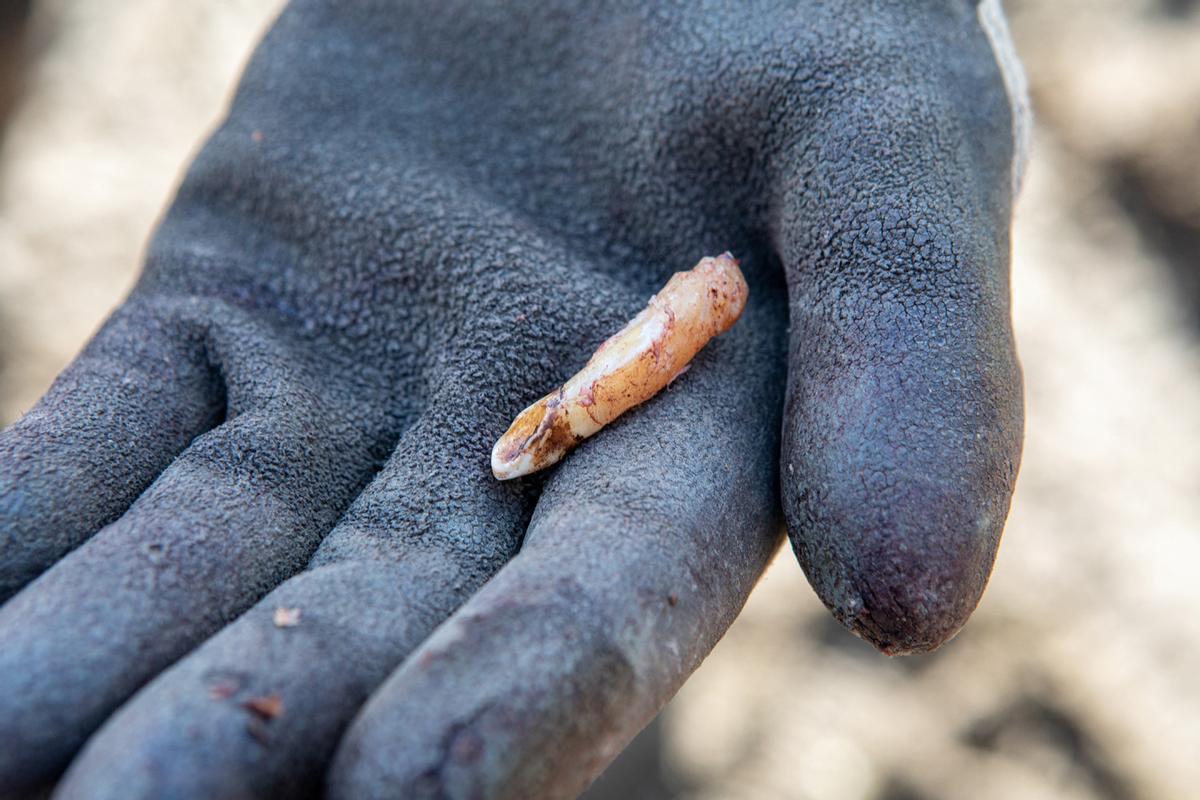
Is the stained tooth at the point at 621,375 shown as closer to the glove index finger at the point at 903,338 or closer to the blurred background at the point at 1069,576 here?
the glove index finger at the point at 903,338

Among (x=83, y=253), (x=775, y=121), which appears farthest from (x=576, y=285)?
(x=83, y=253)

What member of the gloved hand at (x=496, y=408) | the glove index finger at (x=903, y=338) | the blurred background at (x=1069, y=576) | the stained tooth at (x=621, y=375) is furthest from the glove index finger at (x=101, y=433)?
the blurred background at (x=1069, y=576)

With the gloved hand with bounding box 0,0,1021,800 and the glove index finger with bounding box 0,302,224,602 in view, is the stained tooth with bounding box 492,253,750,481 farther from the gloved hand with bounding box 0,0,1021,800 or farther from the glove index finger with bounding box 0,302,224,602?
the glove index finger with bounding box 0,302,224,602

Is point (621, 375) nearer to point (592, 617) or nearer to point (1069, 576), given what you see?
point (592, 617)

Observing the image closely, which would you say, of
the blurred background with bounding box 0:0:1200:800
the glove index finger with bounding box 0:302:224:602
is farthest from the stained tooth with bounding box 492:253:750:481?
the blurred background with bounding box 0:0:1200:800

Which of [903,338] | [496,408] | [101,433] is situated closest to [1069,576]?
[903,338]

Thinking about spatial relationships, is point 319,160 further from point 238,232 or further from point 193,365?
point 193,365
